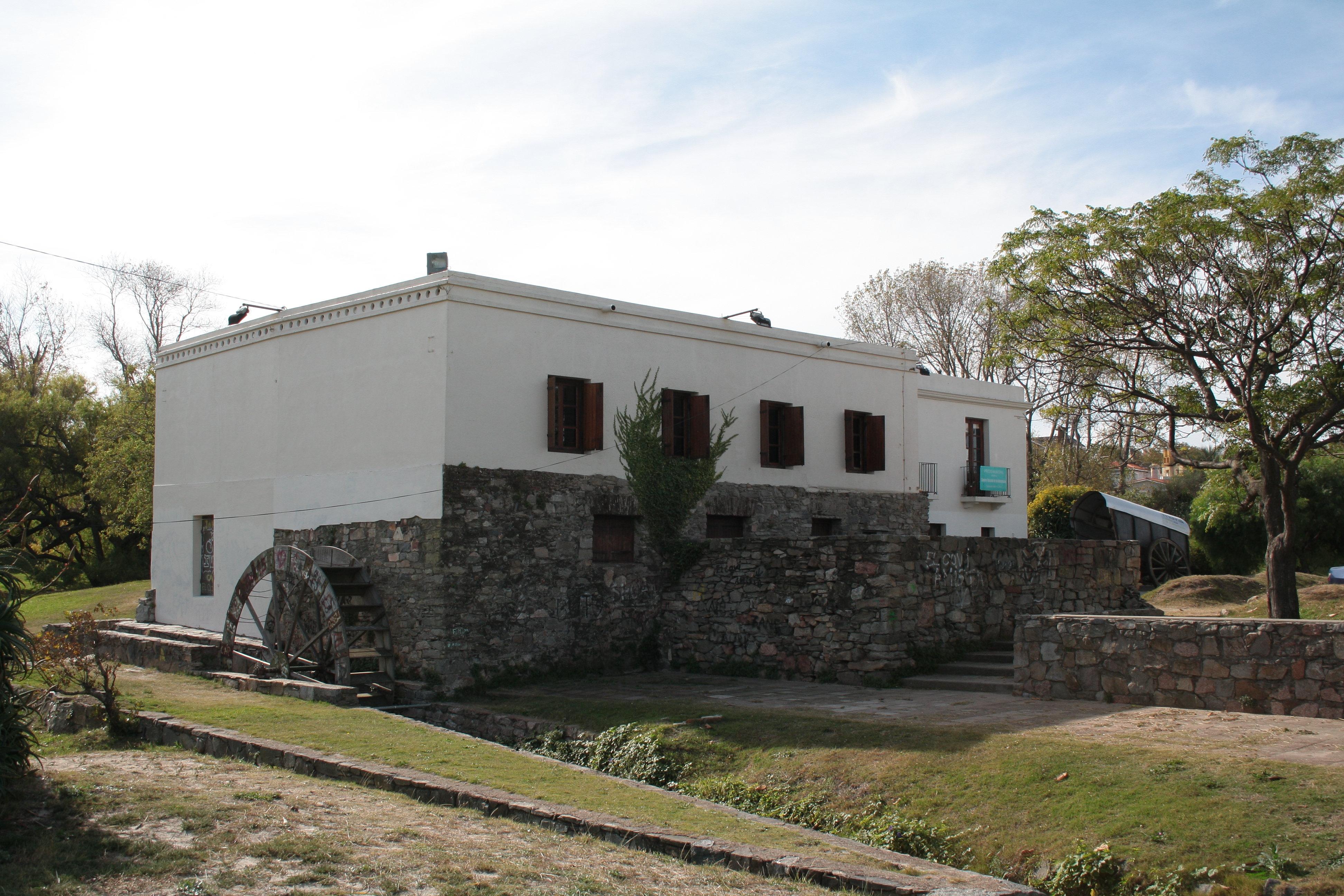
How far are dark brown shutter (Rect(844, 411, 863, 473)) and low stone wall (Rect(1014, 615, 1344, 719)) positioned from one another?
741 centimetres

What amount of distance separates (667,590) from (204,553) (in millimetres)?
8637

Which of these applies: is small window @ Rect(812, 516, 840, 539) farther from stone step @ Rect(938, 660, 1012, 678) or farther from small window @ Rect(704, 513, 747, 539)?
stone step @ Rect(938, 660, 1012, 678)

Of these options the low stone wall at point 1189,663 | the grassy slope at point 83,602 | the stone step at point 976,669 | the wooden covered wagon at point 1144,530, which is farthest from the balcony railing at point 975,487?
the grassy slope at point 83,602

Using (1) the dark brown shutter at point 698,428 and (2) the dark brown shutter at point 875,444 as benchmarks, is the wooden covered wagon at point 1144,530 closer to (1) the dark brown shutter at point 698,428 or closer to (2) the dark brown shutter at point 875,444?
(2) the dark brown shutter at point 875,444

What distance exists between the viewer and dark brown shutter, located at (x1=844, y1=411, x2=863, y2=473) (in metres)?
18.7

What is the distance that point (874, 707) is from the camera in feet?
36.8

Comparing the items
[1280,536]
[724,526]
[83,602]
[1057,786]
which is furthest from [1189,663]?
[83,602]

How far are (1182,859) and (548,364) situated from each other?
10.7 meters

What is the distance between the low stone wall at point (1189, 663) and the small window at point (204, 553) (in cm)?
1387

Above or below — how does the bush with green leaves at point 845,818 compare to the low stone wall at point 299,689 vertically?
below

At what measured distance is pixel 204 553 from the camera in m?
19.1

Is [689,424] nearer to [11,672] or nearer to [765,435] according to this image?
[765,435]

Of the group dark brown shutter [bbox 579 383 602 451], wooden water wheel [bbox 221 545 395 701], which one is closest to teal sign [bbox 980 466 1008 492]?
dark brown shutter [bbox 579 383 602 451]

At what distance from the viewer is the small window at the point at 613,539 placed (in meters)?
15.8
